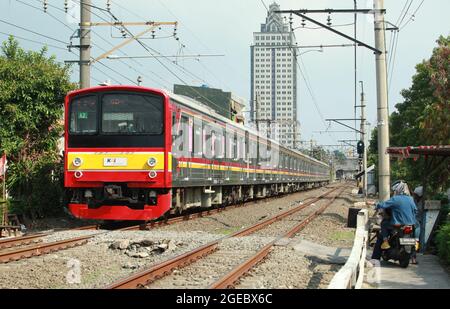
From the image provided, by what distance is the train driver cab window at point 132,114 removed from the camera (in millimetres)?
13008

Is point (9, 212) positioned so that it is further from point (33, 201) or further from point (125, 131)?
point (125, 131)

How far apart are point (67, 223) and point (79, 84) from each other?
4.03 m

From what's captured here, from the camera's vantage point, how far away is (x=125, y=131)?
13.1 meters

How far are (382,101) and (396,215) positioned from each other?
20.2 feet

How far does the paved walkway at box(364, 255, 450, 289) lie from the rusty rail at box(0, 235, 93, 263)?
5232 mm

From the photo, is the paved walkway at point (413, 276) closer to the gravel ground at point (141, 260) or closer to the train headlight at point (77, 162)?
the gravel ground at point (141, 260)

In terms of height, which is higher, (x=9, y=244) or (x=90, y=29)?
(x=90, y=29)

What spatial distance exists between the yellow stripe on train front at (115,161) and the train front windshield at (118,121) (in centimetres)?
21

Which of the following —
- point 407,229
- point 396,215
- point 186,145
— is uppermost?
point 186,145

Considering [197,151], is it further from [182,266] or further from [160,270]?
[160,270]

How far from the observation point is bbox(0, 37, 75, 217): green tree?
1498cm

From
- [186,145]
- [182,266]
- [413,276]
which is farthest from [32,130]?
[413,276]

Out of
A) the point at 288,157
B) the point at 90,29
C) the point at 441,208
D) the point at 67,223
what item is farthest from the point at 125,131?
the point at 288,157

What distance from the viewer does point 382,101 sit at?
46.9 ft
